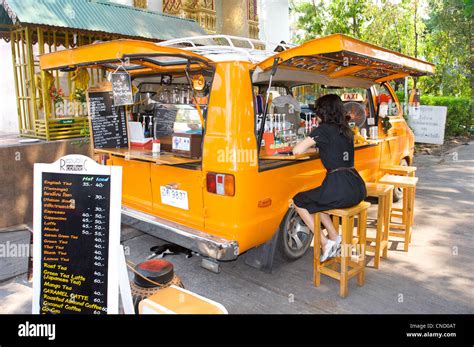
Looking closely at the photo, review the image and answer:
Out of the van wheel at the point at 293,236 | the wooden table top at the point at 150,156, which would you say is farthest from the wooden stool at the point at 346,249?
the wooden table top at the point at 150,156

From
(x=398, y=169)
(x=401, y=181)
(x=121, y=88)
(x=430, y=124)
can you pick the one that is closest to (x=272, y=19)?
(x=430, y=124)

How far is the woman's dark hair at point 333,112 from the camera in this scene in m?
4.09

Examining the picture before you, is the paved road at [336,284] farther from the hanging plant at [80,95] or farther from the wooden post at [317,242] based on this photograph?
the hanging plant at [80,95]

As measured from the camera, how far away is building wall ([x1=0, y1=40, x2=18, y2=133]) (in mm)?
9047

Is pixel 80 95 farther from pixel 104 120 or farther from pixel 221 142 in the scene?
pixel 221 142

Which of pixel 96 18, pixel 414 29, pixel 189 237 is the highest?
pixel 414 29

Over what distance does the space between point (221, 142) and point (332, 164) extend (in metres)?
1.23

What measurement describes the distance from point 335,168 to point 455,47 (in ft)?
58.1

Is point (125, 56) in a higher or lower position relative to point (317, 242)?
higher

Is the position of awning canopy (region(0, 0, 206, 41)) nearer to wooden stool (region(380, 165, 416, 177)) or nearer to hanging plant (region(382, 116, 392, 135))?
hanging plant (region(382, 116, 392, 135))

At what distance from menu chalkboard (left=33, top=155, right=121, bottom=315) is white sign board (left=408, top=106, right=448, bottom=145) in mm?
11819

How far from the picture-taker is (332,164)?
13.6ft

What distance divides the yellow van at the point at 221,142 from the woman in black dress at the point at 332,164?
202 millimetres

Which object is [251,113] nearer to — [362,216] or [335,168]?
[335,168]
